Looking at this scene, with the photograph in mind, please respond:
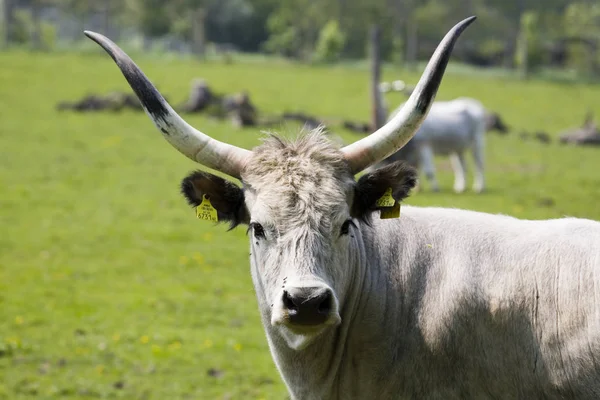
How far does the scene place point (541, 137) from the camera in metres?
36.9

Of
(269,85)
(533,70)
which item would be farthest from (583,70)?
(269,85)

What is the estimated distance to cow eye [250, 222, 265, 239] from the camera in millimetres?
5914

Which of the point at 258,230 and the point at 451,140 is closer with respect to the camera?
the point at 258,230

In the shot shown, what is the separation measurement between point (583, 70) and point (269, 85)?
44.3 m

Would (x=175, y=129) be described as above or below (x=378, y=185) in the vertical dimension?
above

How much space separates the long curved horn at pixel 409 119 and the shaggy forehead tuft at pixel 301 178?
142mm

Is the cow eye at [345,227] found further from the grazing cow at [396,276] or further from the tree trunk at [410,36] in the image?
the tree trunk at [410,36]

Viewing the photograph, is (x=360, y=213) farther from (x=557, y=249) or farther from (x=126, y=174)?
(x=126, y=174)

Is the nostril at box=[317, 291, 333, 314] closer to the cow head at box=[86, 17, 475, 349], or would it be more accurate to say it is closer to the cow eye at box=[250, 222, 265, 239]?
the cow head at box=[86, 17, 475, 349]

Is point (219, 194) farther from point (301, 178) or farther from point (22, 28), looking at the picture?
point (22, 28)

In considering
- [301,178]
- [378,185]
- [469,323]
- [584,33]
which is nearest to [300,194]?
[301,178]

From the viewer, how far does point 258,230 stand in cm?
595

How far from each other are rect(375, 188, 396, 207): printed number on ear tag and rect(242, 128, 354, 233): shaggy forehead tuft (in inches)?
12.8

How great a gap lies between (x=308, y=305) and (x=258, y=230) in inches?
37.0
